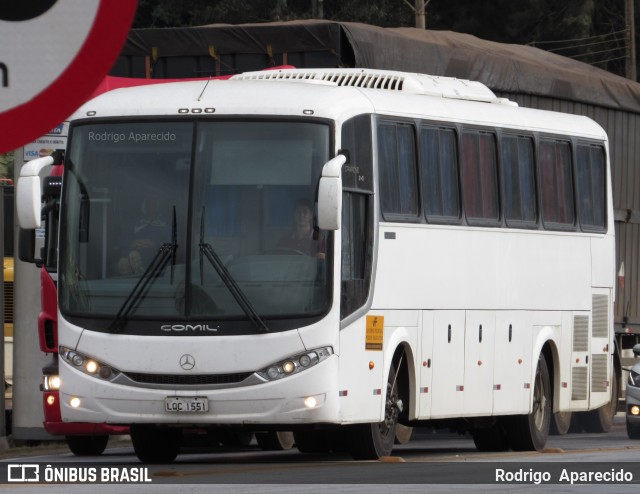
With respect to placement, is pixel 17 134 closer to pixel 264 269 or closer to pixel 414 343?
pixel 264 269

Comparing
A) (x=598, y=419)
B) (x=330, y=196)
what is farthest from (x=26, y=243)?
(x=598, y=419)

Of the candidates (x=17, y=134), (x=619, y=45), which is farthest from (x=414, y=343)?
(x=619, y=45)

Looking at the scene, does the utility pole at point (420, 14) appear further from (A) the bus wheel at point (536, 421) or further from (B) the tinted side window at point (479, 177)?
(B) the tinted side window at point (479, 177)

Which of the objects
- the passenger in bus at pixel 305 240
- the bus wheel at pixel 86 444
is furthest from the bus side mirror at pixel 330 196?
the bus wheel at pixel 86 444

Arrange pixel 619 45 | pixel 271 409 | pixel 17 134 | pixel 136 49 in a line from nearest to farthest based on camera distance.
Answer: pixel 17 134, pixel 271 409, pixel 136 49, pixel 619 45

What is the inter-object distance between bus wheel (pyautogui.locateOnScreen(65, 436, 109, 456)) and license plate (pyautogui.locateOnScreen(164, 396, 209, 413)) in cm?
373

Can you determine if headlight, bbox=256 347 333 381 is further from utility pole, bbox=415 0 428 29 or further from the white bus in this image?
utility pole, bbox=415 0 428 29

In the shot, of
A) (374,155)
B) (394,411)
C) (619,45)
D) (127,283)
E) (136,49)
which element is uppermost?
(619,45)

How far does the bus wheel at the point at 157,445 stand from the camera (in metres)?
14.7

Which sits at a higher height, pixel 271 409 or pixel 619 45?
pixel 619 45

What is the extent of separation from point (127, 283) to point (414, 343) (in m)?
2.90

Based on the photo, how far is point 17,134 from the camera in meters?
2.92

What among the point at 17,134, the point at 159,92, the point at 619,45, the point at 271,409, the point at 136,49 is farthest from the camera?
the point at 619,45

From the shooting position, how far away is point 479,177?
1689cm
